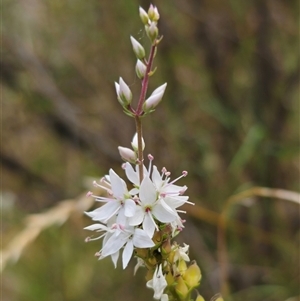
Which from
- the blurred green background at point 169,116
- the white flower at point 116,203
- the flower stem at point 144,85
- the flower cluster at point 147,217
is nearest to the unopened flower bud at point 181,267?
the flower cluster at point 147,217

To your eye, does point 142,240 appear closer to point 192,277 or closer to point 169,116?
point 192,277

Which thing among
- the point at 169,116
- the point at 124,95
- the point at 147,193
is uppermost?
the point at 169,116

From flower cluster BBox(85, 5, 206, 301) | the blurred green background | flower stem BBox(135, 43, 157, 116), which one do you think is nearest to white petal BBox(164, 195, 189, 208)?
flower cluster BBox(85, 5, 206, 301)

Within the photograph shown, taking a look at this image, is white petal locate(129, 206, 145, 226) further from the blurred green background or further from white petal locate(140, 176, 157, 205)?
the blurred green background

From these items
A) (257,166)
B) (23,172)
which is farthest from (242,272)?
(23,172)

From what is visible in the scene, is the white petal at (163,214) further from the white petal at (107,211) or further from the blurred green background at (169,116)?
the blurred green background at (169,116)

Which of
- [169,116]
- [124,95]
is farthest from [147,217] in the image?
[169,116]

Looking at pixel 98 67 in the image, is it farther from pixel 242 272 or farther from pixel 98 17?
pixel 242 272
